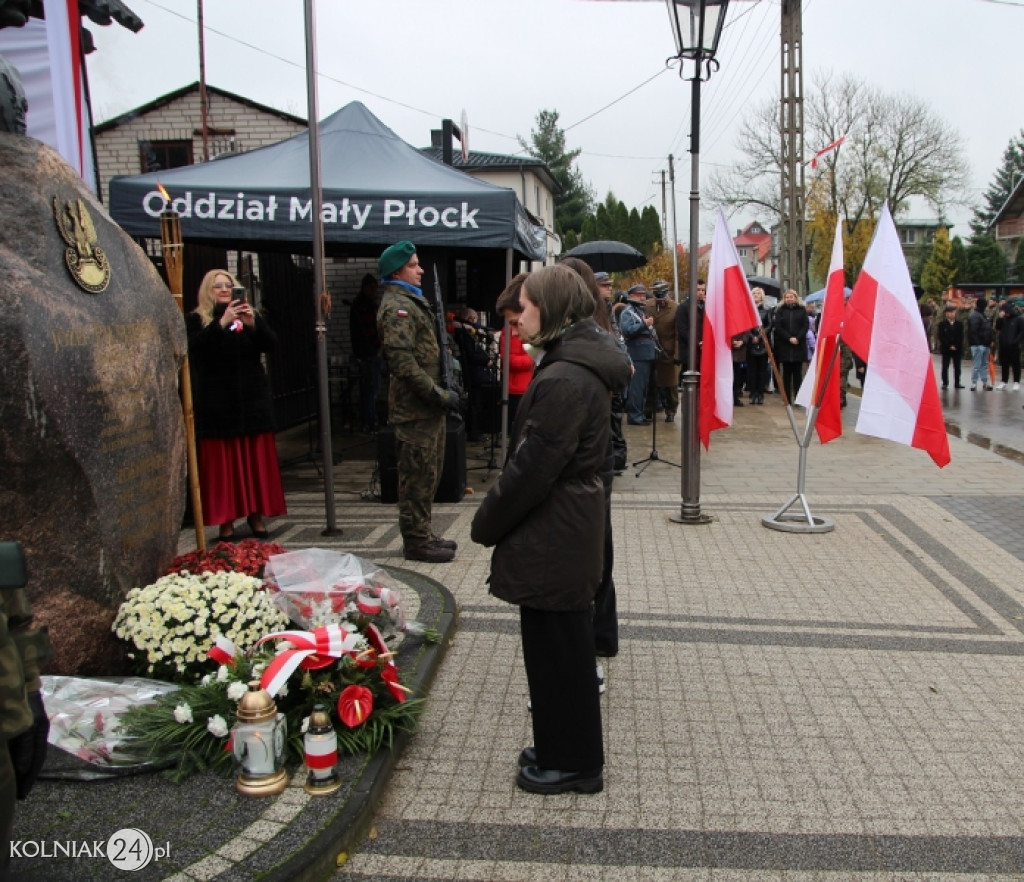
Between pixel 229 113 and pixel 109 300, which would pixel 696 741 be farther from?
pixel 229 113

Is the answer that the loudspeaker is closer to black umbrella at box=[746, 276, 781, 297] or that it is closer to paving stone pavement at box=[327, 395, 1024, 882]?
paving stone pavement at box=[327, 395, 1024, 882]

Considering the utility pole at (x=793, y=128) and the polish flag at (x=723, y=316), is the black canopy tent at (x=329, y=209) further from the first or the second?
the utility pole at (x=793, y=128)

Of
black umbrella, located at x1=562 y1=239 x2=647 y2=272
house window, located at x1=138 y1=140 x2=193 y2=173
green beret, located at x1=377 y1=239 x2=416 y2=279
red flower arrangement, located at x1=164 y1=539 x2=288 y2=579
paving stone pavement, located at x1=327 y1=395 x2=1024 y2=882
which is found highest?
house window, located at x1=138 y1=140 x2=193 y2=173

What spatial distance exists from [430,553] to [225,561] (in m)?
2.00

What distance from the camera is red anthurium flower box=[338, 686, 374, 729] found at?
3322 millimetres

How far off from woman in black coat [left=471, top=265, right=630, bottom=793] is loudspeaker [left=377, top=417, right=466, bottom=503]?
15.3 feet

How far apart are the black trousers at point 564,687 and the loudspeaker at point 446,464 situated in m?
4.70

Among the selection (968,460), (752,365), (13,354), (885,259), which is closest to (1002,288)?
(752,365)

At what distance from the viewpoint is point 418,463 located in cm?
598

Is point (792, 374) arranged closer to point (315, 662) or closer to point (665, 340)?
point (665, 340)

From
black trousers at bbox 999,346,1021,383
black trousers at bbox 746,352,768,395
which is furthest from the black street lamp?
black trousers at bbox 999,346,1021,383

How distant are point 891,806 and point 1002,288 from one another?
42669mm

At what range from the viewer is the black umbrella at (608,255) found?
47.8 ft

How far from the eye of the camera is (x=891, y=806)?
3.20 meters
